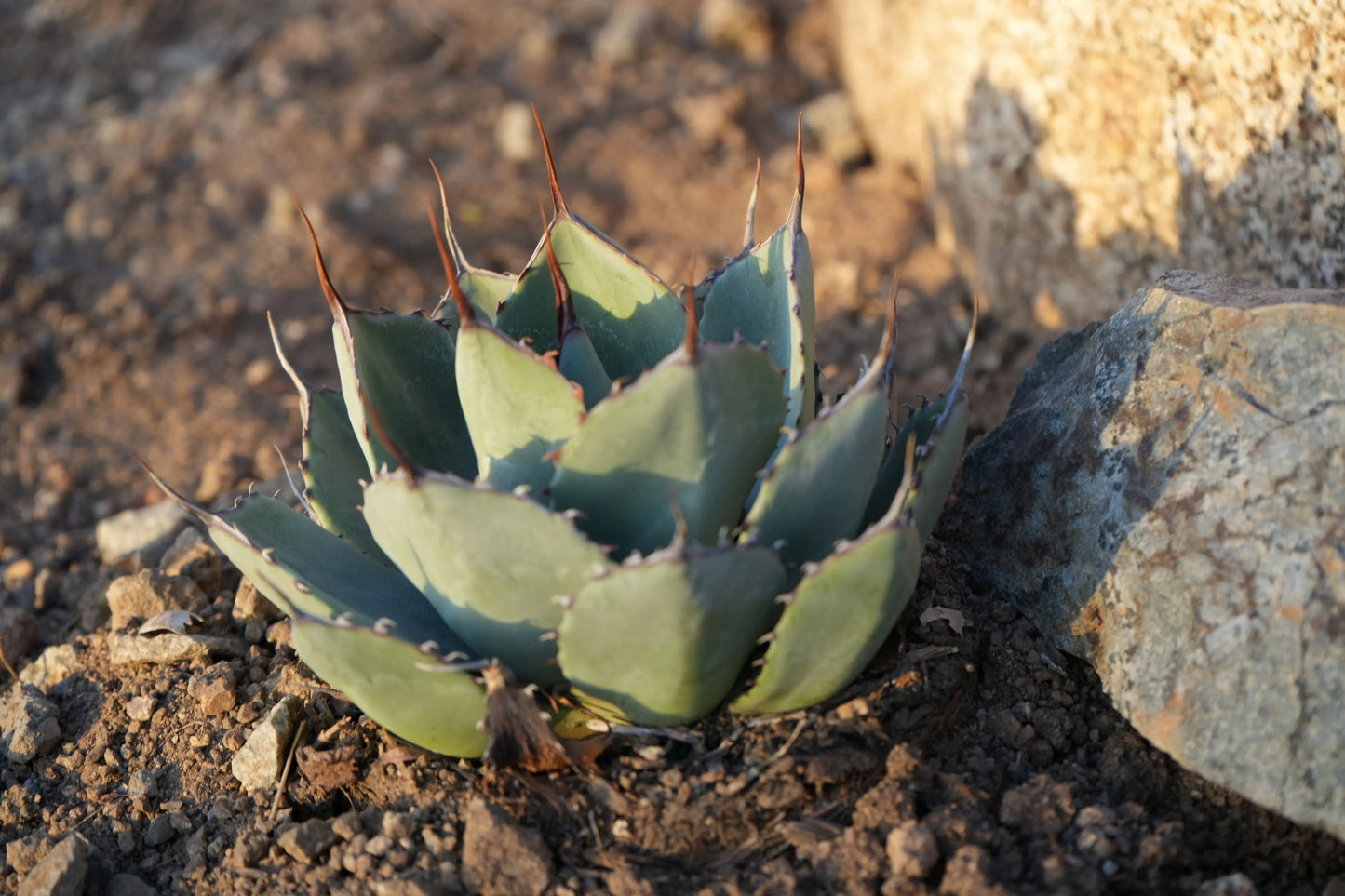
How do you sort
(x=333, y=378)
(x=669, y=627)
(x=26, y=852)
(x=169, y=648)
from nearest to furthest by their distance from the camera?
1. (x=669, y=627)
2. (x=26, y=852)
3. (x=169, y=648)
4. (x=333, y=378)

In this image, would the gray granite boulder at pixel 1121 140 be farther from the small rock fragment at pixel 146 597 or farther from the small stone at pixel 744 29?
the small rock fragment at pixel 146 597

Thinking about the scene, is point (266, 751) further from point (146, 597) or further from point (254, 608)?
point (146, 597)

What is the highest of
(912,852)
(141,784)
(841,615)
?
(841,615)

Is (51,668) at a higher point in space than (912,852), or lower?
lower

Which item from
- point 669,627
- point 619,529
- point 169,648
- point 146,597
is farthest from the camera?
point 146,597

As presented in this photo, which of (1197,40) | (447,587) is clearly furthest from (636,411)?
(1197,40)

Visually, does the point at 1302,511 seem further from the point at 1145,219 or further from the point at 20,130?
the point at 20,130

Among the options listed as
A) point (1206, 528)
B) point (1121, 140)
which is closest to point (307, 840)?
point (1206, 528)
